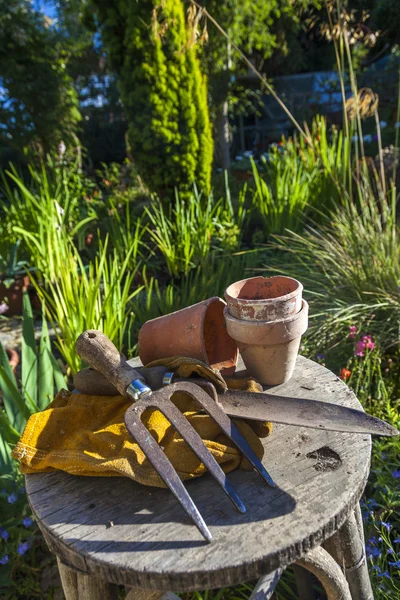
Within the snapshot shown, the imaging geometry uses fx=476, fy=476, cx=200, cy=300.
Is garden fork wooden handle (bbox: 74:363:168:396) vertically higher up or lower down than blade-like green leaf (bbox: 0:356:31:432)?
higher up

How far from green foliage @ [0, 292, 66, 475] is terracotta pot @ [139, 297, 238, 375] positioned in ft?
2.08

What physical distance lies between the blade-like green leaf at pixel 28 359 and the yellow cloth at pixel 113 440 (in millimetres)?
760

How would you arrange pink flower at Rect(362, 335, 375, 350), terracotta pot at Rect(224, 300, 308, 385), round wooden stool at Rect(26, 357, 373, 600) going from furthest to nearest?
pink flower at Rect(362, 335, 375, 350), terracotta pot at Rect(224, 300, 308, 385), round wooden stool at Rect(26, 357, 373, 600)

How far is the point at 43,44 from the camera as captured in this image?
6840 millimetres

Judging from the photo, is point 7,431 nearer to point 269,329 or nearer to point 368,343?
point 269,329

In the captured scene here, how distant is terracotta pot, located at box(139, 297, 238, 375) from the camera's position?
4.08 ft

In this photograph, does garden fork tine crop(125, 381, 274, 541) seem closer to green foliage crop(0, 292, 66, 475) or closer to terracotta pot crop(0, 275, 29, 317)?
green foliage crop(0, 292, 66, 475)

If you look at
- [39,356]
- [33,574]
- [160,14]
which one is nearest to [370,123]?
[160,14]

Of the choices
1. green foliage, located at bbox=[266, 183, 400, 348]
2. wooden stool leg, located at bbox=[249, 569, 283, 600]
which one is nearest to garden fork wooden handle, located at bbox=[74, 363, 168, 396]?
wooden stool leg, located at bbox=[249, 569, 283, 600]

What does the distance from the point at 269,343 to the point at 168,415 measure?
0.36 metres

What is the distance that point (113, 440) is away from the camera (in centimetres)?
100

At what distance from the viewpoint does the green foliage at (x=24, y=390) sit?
1677 millimetres

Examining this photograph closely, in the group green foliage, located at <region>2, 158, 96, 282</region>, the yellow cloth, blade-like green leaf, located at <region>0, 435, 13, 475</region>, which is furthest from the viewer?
green foliage, located at <region>2, 158, 96, 282</region>

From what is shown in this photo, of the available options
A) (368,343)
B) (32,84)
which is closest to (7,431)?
(368,343)
